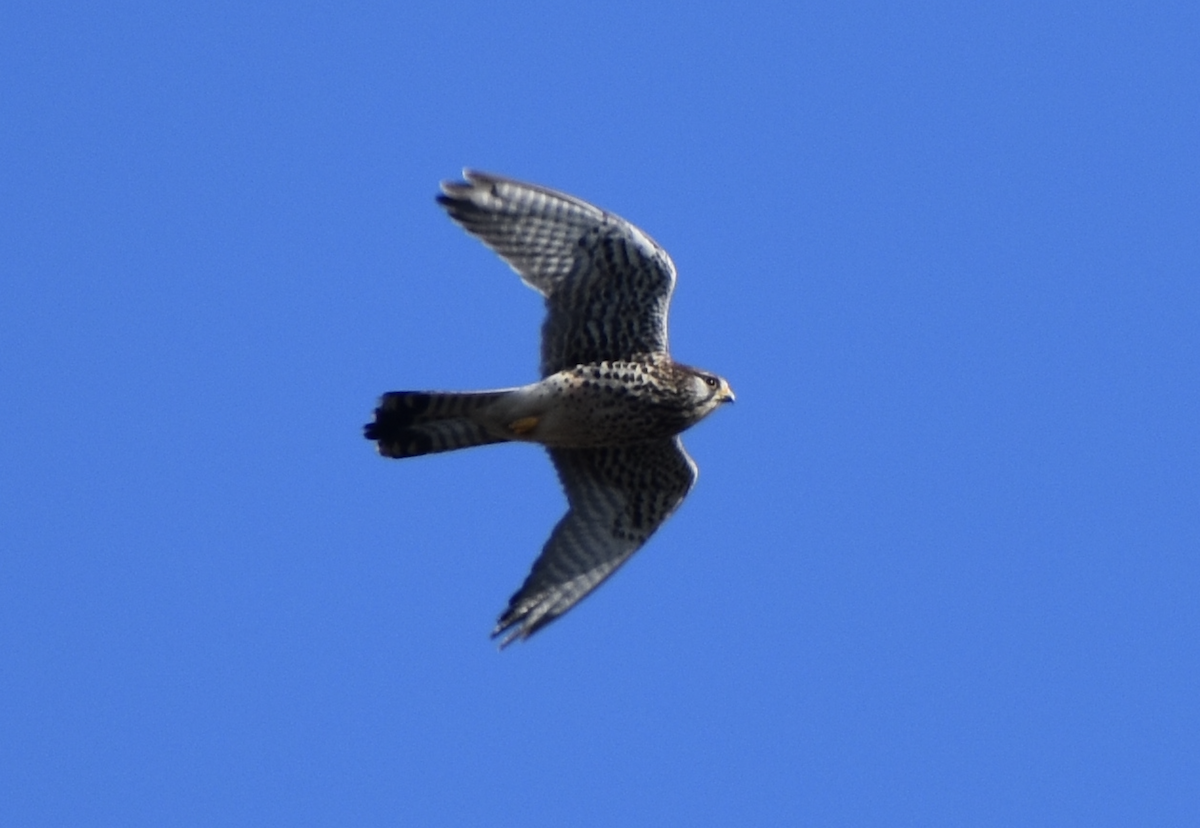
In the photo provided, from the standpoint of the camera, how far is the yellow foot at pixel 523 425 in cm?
1502

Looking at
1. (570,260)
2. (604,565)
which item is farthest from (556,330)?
(604,565)

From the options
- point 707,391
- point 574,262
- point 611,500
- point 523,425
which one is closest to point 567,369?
point 523,425

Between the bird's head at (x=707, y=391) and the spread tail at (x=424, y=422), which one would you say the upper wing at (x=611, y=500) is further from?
the spread tail at (x=424, y=422)

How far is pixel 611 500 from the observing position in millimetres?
15680

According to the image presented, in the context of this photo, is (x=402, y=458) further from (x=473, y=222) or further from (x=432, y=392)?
(x=473, y=222)

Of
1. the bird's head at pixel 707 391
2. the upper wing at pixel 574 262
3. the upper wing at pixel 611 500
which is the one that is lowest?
the upper wing at pixel 611 500

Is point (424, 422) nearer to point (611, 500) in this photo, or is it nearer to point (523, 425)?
point (523, 425)

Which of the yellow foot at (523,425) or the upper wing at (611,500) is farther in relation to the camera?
the upper wing at (611,500)

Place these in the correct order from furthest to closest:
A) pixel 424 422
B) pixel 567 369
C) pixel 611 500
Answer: pixel 611 500 < pixel 567 369 < pixel 424 422

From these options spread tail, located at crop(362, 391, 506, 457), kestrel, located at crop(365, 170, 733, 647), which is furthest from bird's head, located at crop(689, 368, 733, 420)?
spread tail, located at crop(362, 391, 506, 457)

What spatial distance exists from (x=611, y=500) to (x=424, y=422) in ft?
4.49

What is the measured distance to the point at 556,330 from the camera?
15.1 meters

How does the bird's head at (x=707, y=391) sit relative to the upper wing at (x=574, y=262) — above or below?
below

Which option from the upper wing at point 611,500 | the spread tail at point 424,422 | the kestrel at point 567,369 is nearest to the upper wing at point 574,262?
the kestrel at point 567,369
